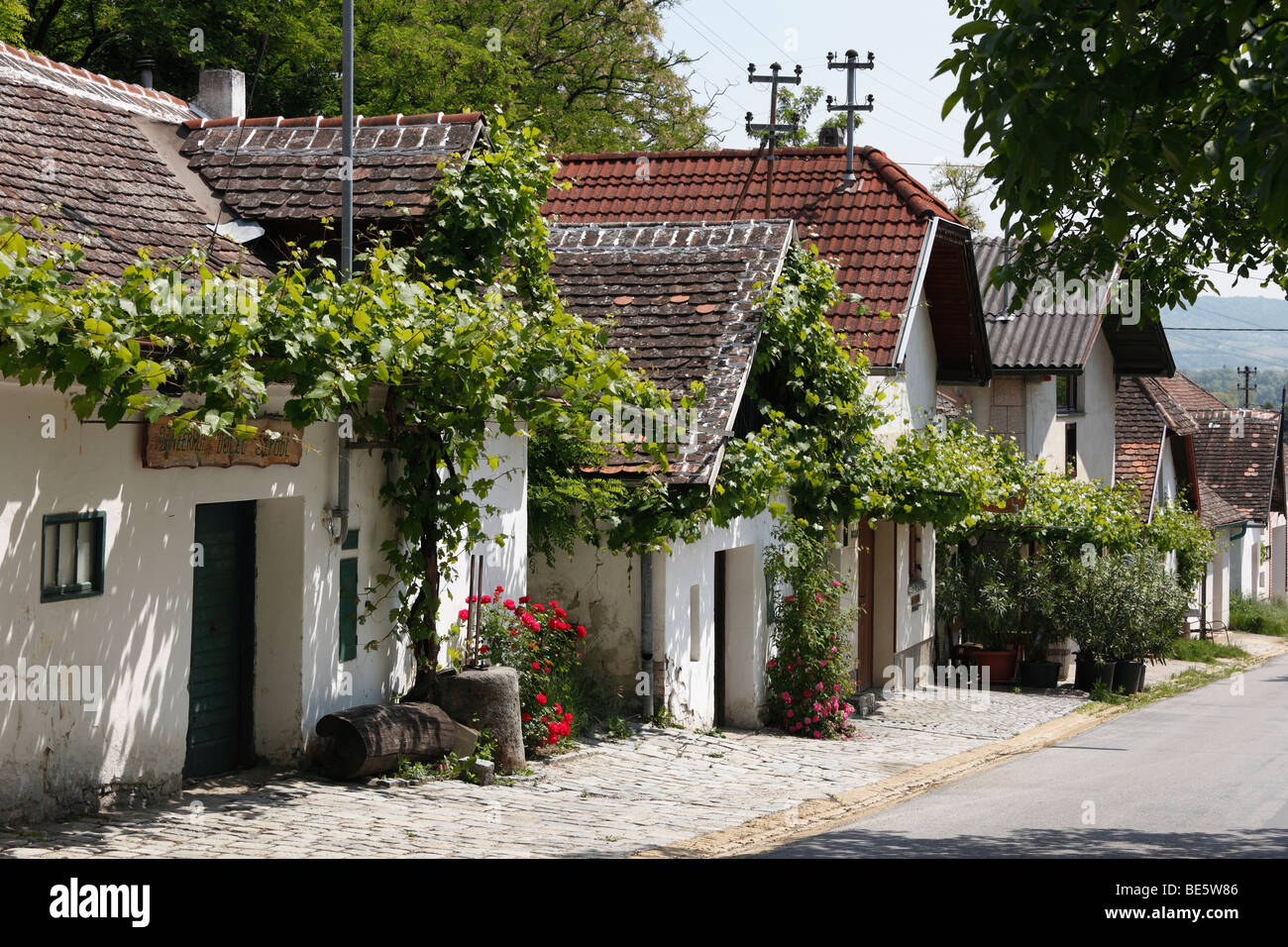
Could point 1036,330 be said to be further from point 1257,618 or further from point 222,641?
point 222,641

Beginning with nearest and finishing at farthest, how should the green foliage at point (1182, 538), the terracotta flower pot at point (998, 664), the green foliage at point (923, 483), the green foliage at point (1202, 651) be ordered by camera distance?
the green foliage at point (923, 483) → the terracotta flower pot at point (998, 664) → the green foliage at point (1182, 538) → the green foliage at point (1202, 651)

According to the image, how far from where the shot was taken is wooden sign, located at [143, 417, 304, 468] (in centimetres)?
924

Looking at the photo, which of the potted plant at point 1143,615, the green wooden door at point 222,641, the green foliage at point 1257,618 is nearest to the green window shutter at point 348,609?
the green wooden door at point 222,641

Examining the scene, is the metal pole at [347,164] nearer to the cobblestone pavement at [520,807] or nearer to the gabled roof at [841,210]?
the cobblestone pavement at [520,807]

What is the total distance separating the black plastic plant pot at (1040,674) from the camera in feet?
74.9

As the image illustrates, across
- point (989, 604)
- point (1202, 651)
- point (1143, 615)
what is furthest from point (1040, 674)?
point (1202, 651)

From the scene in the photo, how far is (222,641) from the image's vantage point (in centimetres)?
1054

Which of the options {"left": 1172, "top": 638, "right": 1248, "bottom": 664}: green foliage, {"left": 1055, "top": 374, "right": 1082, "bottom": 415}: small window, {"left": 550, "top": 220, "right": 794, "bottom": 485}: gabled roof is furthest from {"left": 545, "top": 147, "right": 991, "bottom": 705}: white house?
{"left": 1172, "top": 638, "right": 1248, "bottom": 664}: green foliage

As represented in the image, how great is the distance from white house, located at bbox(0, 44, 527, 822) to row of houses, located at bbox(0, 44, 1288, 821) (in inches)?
0.8

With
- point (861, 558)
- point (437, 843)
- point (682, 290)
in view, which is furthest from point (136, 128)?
point (861, 558)

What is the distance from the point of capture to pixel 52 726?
28.0 feet

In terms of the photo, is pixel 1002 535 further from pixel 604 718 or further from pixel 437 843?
pixel 437 843

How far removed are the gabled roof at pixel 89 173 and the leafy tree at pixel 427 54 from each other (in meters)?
7.10

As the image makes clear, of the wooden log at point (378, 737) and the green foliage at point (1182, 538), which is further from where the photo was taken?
the green foliage at point (1182, 538)
